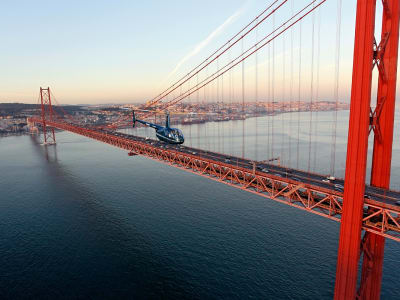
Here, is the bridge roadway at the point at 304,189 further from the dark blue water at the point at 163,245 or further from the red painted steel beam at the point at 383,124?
the dark blue water at the point at 163,245

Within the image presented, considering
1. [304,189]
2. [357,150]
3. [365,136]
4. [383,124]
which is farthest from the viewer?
[304,189]

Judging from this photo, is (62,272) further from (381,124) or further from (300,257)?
(381,124)

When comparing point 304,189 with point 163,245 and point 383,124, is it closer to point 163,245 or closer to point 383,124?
point 383,124

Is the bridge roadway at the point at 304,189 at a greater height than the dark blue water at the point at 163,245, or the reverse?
the bridge roadway at the point at 304,189

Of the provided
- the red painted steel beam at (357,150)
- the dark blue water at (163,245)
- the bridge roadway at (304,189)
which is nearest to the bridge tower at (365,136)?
the red painted steel beam at (357,150)

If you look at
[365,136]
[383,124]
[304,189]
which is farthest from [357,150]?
[304,189]

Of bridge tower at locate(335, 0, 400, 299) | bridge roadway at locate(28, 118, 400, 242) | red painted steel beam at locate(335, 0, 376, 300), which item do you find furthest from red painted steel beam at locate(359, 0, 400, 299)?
red painted steel beam at locate(335, 0, 376, 300)

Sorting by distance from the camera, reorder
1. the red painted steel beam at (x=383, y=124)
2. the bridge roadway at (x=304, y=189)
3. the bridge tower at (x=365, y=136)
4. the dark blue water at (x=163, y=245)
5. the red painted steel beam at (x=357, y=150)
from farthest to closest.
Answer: the dark blue water at (x=163, y=245), the red painted steel beam at (x=383, y=124), the bridge roadway at (x=304, y=189), the bridge tower at (x=365, y=136), the red painted steel beam at (x=357, y=150)
